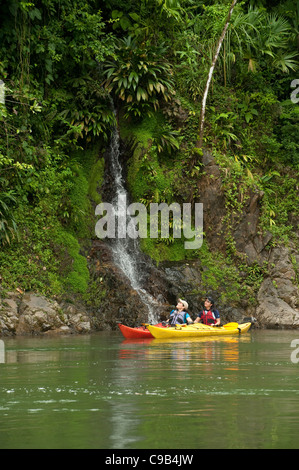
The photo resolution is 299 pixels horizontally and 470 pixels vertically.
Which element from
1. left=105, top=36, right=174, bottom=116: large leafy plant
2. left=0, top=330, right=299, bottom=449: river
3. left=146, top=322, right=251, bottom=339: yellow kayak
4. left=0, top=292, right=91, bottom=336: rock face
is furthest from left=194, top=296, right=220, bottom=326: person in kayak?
left=105, top=36, right=174, bottom=116: large leafy plant

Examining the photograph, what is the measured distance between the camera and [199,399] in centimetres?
734

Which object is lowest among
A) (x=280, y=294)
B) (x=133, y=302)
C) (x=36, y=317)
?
(x=36, y=317)

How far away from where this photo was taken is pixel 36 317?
56.7 ft

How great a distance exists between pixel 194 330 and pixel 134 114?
8492 millimetres

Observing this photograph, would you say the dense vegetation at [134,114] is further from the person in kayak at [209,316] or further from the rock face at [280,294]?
the person in kayak at [209,316]

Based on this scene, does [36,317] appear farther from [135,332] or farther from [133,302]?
[133,302]

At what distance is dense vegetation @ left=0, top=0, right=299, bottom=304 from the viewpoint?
756 inches

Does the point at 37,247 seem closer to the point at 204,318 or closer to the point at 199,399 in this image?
the point at 204,318

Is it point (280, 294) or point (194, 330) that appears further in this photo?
point (280, 294)

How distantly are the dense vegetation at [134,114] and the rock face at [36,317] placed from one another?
551mm

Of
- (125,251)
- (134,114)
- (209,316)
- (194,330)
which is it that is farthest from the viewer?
(134,114)

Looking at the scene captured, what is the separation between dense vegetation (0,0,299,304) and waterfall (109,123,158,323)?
384 mm

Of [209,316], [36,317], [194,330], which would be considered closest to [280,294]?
[209,316]
